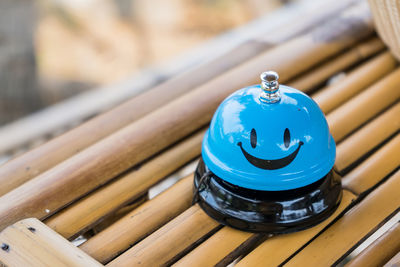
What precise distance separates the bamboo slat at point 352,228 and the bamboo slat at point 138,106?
0.48 metres

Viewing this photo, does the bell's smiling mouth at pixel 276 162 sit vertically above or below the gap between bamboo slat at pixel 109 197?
below

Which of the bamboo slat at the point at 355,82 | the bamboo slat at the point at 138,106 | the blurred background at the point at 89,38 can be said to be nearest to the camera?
the bamboo slat at the point at 138,106

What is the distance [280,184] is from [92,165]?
36cm

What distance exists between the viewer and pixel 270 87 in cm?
85

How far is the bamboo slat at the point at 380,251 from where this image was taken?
85cm

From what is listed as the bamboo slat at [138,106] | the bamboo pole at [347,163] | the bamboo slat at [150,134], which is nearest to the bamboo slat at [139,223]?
the bamboo pole at [347,163]

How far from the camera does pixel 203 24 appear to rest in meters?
2.87

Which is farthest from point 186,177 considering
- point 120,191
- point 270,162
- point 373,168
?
point 373,168

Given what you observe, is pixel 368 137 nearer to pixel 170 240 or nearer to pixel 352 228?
pixel 352 228

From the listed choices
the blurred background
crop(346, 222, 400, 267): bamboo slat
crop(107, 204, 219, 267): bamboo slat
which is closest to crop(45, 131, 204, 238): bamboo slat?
crop(107, 204, 219, 267): bamboo slat

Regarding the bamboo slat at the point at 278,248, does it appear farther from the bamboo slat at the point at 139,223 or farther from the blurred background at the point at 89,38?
the blurred background at the point at 89,38

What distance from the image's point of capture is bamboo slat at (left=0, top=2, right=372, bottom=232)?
3.18 ft

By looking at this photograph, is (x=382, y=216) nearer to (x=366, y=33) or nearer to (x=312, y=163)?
(x=312, y=163)

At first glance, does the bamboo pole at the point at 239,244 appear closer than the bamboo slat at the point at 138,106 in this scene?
Yes
